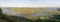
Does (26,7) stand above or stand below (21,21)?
above

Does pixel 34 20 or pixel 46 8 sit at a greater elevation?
pixel 46 8

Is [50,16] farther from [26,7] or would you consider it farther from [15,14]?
[15,14]

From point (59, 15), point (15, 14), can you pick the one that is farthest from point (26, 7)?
point (59, 15)

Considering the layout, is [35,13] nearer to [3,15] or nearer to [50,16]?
[50,16]

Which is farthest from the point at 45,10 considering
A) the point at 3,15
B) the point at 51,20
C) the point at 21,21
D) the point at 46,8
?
the point at 3,15

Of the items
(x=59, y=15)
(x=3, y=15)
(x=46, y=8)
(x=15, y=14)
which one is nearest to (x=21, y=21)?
(x=15, y=14)

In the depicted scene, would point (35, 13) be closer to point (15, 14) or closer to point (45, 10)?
point (45, 10)

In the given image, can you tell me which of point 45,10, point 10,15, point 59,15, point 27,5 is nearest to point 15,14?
point 10,15
